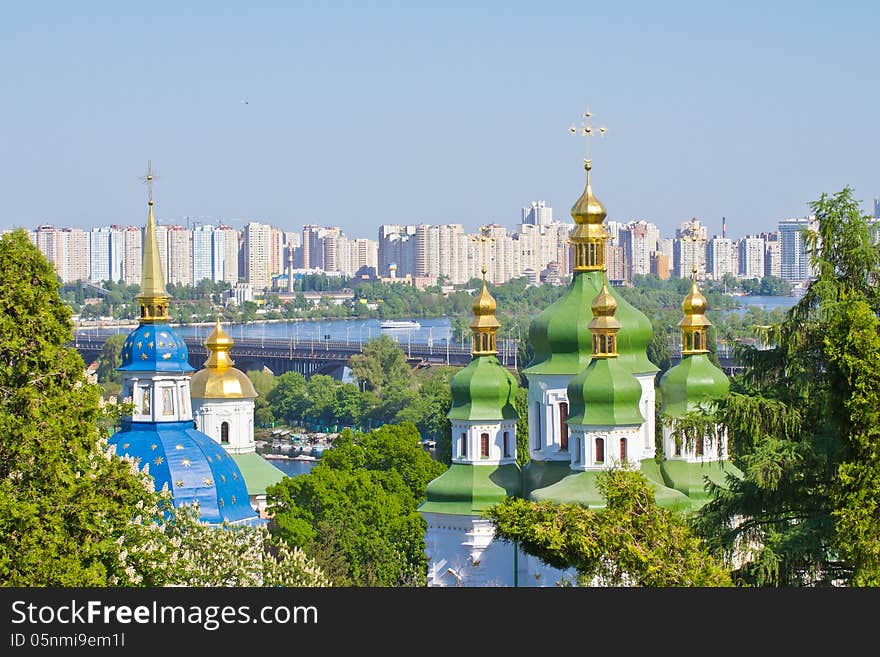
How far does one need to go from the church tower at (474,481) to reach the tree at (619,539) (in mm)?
4771

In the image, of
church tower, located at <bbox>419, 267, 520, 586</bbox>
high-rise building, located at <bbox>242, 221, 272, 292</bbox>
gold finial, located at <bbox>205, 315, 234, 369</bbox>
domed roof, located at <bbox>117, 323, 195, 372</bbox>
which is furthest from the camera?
high-rise building, located at <bbox>242, 221, 272, 292</bbox>

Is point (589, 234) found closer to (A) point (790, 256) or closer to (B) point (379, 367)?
(B) point (379, 367)

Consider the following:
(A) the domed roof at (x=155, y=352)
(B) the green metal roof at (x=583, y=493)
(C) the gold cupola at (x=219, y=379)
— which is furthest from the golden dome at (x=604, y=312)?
(C) the gold cupola at (x=219, y=379)

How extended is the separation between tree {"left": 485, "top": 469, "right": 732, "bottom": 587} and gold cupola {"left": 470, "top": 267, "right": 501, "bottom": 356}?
578 centimetres

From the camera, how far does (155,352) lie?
20.6m

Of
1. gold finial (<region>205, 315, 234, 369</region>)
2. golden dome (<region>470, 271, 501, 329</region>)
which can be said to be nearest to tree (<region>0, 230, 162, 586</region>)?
golden dome (<region>470, 271, 501, 329</region>)

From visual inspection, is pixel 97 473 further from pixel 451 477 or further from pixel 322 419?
pixel 322 419

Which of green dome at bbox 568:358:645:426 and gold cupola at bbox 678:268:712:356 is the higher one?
gold cupola at bbox 678:268:712:356

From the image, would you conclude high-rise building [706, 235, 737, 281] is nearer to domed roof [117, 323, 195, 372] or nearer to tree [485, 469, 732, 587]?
domed roof [117, 323, 195, 372]

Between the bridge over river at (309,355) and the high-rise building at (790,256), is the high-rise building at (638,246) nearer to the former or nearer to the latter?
the high-rise building at (790,256)

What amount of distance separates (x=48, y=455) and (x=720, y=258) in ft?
407

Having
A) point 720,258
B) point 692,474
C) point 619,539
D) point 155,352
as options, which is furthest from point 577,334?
point 720,258

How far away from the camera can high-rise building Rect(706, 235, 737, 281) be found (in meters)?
133

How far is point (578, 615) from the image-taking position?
9680 millimetres
